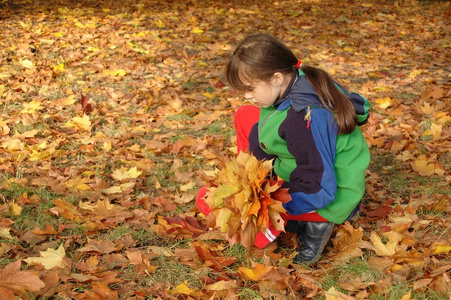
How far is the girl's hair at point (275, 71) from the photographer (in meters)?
1.99

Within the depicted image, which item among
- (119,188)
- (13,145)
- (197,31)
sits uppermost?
(13,145)

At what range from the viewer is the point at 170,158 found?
3281 millimetres

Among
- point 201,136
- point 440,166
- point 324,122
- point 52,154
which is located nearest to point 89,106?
point 52,154

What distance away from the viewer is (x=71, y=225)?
239 cm

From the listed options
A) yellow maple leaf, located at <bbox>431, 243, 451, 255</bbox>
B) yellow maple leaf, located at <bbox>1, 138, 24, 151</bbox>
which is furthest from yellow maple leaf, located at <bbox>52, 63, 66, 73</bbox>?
yellow maple leaf, located at <bbox>431, 243, 451, 255</bbox>

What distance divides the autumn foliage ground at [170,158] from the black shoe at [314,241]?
7 cm

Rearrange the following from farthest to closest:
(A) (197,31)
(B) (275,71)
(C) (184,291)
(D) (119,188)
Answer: (A) (197,31), (D) (119,188), (B) (275,71), (C) (184,291)

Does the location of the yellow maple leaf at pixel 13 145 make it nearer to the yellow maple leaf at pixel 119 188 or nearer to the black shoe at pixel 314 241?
the yellow maple leaf at pixel 119 188

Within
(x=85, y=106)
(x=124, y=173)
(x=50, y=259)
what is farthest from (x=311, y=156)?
(x=85, y=106)

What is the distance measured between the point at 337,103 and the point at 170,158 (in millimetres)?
1602

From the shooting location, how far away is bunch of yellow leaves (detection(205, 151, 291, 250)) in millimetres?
1932

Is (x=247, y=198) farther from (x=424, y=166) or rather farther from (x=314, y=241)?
(x=424, y=166)

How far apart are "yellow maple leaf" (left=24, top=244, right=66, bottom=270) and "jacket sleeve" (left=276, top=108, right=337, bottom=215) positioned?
111 cm

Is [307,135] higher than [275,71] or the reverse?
the reverse
